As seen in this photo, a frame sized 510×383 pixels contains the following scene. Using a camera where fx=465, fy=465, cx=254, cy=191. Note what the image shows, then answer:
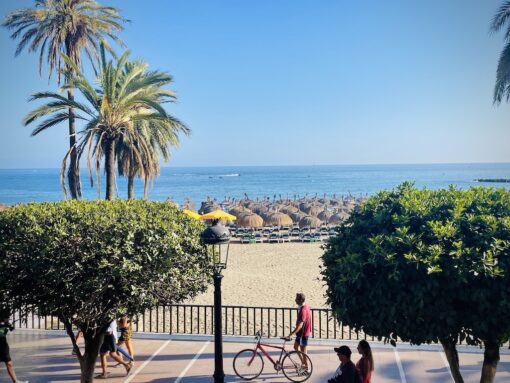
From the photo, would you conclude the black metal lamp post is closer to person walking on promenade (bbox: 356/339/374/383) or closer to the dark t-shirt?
the dark t-shirt

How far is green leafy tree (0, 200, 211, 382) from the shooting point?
6.74 m

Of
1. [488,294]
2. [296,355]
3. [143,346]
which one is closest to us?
[488,294]

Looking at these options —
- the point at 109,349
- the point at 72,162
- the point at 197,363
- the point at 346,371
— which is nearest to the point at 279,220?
the point at 72,162

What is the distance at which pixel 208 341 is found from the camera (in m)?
12.3

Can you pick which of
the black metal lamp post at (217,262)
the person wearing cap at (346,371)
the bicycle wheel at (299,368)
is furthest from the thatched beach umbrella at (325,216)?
the person wearing cap at (346,371)

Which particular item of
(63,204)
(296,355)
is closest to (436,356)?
(296,355)

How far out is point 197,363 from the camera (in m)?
10.7

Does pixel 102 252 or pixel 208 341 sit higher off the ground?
pixel 102 252

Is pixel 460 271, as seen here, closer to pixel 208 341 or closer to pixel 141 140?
pixel 208 341

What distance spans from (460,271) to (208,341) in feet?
27.3

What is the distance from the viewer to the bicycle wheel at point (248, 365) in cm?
981

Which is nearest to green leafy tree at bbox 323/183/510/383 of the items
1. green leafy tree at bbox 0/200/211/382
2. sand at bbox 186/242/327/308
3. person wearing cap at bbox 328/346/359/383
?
person wearing cap at bbox 328/346/359/383

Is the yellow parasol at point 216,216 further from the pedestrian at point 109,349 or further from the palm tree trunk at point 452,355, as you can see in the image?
the palm tree trunk at point 452,355

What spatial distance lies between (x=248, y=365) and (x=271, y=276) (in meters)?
13.1
